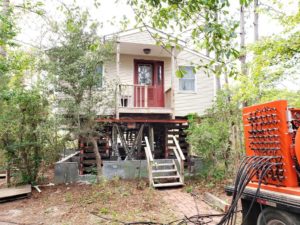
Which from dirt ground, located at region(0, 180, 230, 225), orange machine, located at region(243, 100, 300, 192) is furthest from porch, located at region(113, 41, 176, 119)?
orange machine, located at region(243, 100, 300, 192)

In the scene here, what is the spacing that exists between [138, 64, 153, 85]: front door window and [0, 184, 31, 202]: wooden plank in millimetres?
6416

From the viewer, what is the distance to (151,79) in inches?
445

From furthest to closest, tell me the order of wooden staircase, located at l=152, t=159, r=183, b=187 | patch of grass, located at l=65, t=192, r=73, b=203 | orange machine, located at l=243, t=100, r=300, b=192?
1. wooden staircase, located at l=152, t=159, r=183, b=187
2. patch of grass, located at l=65, t=192, r=73, b=203
3. orange machine, located at l=243, t=100, r=300, b=192

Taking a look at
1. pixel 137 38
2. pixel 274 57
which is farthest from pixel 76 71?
pixel 274 57

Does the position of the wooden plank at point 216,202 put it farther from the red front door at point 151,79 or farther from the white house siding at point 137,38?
the white house siding at point 137,38

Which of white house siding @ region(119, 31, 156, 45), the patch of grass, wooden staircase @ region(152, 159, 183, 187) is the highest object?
white house siding @ region(119, 31, 156, 45)

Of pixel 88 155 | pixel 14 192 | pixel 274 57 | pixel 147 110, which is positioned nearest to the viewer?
pixel 14 192

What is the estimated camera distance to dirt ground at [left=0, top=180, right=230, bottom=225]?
506 cm

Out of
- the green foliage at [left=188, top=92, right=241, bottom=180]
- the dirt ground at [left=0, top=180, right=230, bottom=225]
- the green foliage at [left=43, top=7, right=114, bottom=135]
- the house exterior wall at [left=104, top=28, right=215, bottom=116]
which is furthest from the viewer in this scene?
the house exterior wall at [left=104, top=28, right=215, bottom=116]

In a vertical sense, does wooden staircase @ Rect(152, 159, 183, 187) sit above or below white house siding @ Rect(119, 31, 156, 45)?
below

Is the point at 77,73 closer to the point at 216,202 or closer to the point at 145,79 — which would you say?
the point at 145,79

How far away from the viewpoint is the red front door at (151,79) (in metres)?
10.8

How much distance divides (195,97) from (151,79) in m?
2.23

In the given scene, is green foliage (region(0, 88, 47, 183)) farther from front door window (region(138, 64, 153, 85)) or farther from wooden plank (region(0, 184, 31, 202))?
front door window (region(138, 64, 153, 85))
